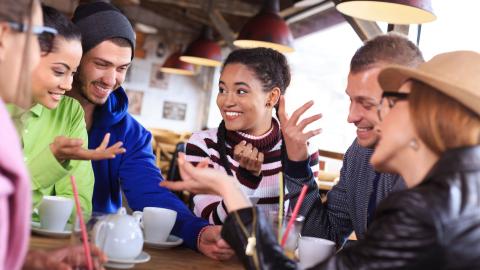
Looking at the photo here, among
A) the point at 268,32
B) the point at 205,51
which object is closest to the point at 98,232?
the point at 268,32

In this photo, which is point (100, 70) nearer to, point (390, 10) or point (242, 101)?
point (242, 101)

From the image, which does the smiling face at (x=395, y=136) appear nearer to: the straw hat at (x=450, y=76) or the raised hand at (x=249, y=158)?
the straw hat at (x=450, y=76)

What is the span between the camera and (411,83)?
4.88 feet

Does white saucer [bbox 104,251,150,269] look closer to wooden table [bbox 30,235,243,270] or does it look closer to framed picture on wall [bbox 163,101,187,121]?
wooden table [bbox 30,235,243,270]

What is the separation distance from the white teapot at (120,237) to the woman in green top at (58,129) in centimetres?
29

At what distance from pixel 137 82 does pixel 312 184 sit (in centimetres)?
1109

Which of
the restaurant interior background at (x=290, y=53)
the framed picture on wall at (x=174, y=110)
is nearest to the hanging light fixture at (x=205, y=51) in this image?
the restaurant interior background at (x=290, y=53)

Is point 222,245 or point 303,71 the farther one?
point 303,71

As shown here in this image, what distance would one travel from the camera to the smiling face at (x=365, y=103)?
2.16 metres

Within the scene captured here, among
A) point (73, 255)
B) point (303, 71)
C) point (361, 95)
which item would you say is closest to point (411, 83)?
point (361, 95)

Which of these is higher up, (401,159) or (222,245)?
(401,159)

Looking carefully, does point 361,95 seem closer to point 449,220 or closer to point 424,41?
point 449,220

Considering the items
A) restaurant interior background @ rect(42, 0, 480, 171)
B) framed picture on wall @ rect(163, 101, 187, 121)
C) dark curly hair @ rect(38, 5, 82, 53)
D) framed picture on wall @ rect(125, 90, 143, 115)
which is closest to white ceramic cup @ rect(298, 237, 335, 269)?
dark curly hair @ rect(38, 5, 82, 53)

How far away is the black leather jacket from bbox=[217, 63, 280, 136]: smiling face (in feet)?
4.52
